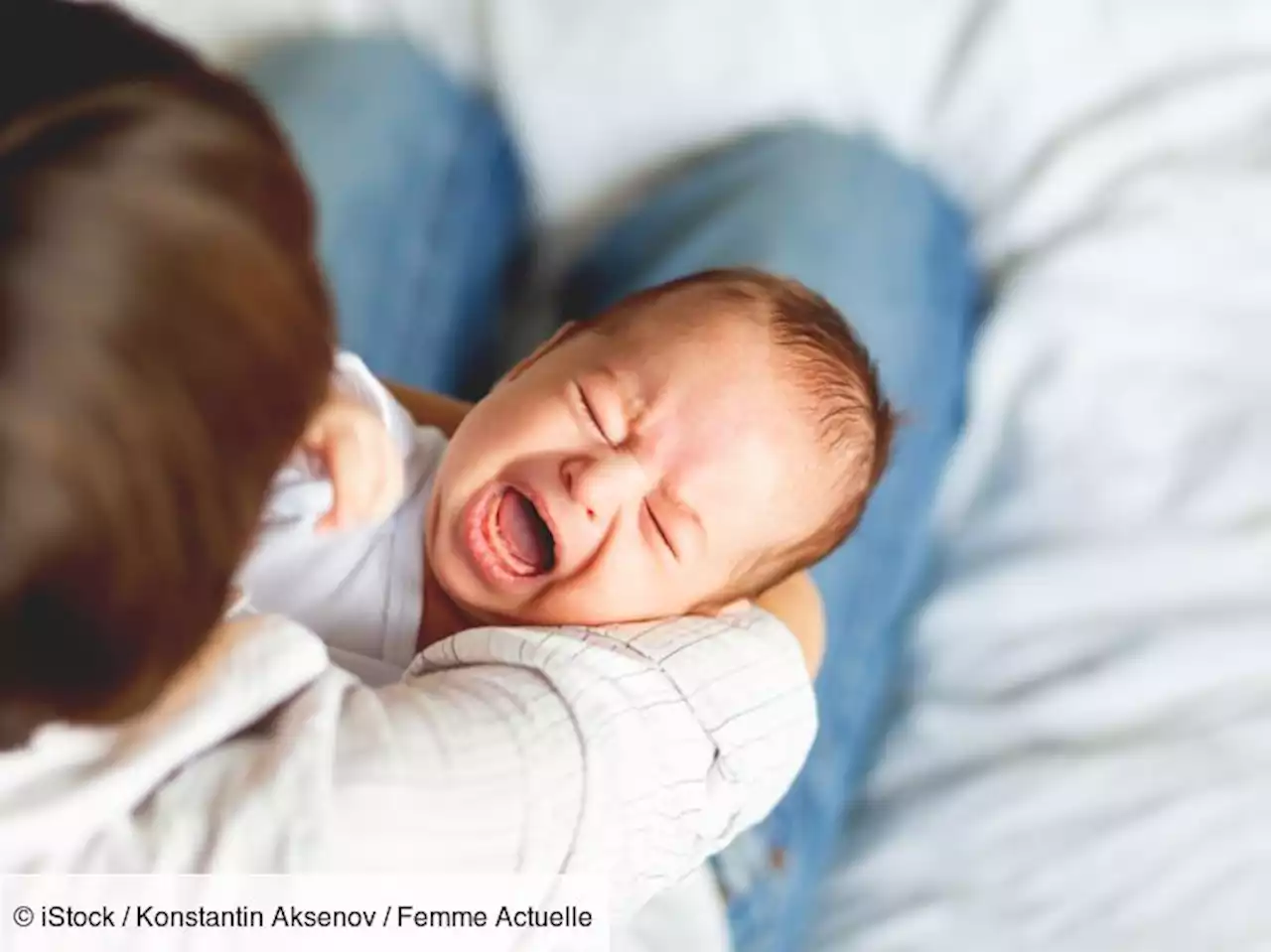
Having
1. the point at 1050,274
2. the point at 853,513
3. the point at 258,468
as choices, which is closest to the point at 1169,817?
the point at 853,513

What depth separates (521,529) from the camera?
63 cm

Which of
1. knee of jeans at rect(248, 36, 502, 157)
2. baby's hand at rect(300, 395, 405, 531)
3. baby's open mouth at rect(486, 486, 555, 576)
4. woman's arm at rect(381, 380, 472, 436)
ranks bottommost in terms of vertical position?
woman's arm at rect(381, 380, 472, 436)

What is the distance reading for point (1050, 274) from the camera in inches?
42.1

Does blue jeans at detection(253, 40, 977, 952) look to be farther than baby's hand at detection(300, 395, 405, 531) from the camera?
Yes

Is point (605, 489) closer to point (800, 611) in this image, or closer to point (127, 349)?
point (800, 611)

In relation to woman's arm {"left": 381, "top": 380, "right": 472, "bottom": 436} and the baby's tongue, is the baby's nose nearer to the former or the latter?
the baby's tongue

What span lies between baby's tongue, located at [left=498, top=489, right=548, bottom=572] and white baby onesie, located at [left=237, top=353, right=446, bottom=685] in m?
0.05

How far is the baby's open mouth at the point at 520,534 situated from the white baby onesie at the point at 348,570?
0.05 m

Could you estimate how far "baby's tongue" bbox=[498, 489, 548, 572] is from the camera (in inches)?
24.8

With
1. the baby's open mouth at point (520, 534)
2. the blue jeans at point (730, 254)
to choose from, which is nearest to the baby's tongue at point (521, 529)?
the baby's open mouth at point (520, 534)

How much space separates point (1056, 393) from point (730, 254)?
30cm

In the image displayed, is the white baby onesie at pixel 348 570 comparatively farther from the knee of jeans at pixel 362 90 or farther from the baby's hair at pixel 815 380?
the knee of jeans at pixel 362 90

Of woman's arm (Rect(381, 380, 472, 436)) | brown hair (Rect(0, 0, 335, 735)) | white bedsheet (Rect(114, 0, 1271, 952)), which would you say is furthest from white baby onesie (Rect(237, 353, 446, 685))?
white bedsheet (Rect(114, 0, 1271, 952))

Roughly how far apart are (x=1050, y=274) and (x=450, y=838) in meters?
0.82
